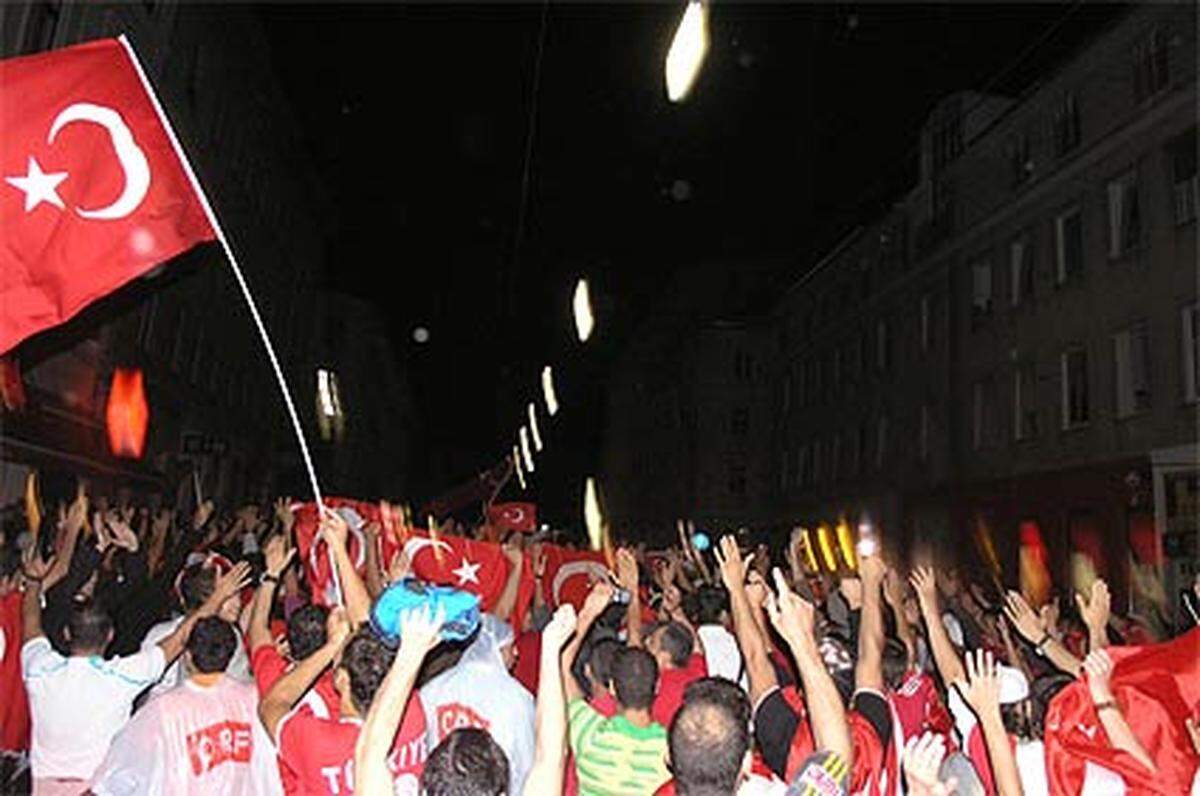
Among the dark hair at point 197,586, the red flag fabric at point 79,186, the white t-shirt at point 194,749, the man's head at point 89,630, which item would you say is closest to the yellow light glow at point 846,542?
the dark hair at point 197,586

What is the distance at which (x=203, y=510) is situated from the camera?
916 centimetres

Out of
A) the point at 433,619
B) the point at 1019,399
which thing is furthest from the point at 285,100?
the point at 433,619

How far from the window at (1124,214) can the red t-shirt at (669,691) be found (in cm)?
2042

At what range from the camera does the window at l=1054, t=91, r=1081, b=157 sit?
26.0m

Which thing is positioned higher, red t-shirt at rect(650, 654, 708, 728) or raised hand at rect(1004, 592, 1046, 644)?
raised hand at rect(1004, 592, 1046, 644)

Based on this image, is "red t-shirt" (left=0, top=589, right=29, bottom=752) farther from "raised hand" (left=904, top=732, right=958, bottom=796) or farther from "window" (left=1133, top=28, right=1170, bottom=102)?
"window" (left=1133, top=28, right=1170, bottom=102)

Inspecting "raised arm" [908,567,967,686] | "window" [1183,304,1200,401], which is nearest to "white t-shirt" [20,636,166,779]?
"raised arm" [908,567,967,686]

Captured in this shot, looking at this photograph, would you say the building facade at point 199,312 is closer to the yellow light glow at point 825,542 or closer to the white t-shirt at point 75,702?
the white t-shirt at point 75,702

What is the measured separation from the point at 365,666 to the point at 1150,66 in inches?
915

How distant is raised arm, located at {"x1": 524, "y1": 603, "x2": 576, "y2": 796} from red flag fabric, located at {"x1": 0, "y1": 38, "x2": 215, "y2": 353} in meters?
2.68

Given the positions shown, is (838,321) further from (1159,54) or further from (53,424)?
(53,424)

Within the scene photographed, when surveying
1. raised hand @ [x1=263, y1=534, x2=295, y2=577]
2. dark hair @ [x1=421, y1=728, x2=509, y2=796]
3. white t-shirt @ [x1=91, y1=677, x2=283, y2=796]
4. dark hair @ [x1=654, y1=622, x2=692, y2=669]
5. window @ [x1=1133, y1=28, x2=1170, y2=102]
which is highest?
window @ [x1=1133, y1=28, x2=1170, y2=102]

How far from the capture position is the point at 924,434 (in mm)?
34062

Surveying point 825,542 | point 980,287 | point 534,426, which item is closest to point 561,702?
point 980,287
